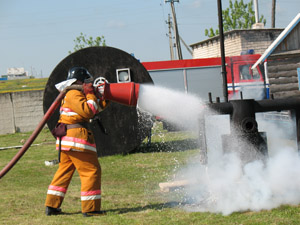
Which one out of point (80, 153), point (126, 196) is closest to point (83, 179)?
point (80, 153)

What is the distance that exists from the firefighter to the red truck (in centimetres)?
1292

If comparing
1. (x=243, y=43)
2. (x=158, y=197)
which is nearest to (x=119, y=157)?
(x=158, y=197)

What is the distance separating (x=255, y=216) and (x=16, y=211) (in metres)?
3.09

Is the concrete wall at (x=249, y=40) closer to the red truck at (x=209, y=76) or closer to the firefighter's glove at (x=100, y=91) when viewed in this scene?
the red truck at (x=209, y=76)

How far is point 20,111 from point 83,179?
1609 cm

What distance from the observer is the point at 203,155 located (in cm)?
526

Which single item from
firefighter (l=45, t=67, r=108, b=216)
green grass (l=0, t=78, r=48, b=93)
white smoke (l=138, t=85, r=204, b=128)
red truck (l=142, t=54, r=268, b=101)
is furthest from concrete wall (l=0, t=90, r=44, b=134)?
white smoke (l=138, t=85, r=204, b=128)

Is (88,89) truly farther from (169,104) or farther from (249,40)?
(249,40)

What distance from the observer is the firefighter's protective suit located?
517 cm

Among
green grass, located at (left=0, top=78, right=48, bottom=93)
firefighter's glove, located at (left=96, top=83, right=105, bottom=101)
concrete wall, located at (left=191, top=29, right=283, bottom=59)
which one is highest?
concrete wall, located at (left=191, top=29, right=283, bottom=59)

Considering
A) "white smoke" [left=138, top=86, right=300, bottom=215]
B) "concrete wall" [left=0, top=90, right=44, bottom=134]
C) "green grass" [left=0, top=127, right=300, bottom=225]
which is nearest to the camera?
"green grass" [left=0, top=127, right=300, bottom=225]

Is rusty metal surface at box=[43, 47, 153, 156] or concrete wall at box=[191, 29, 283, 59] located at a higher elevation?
concrete wall at box=[191, 29, 283, 59]

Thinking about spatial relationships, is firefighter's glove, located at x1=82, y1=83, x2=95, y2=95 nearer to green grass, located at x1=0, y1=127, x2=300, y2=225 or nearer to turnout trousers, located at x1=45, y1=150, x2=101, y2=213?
turnout trousers, located at x1=45, y1=150, x2=101, y2=213

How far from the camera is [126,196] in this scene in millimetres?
6312
